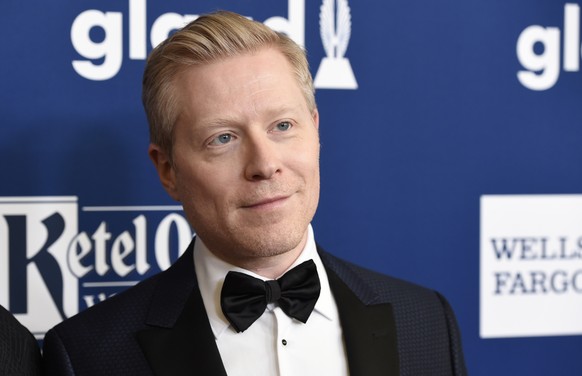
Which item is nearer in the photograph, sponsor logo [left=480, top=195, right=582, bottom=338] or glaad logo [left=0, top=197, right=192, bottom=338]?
glaad logo [left=0, top=197, right=192, bottom=338]

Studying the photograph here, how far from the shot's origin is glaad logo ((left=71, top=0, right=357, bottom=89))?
5.70 feet

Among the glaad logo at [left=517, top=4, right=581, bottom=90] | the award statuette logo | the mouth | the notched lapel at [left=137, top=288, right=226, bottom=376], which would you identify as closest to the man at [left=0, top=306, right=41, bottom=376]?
the notched lapel at [left=137, top=288, right=226, bottom=376]

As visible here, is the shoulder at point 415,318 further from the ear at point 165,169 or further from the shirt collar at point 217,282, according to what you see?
the ear at point 165,169

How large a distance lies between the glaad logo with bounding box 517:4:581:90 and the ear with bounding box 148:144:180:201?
0.96m

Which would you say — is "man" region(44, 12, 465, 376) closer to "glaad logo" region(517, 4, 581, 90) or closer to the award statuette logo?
the award statuette logo

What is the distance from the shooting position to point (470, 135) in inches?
77.5

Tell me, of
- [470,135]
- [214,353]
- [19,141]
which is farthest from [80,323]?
[470,135]

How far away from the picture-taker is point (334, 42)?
6.11 ft

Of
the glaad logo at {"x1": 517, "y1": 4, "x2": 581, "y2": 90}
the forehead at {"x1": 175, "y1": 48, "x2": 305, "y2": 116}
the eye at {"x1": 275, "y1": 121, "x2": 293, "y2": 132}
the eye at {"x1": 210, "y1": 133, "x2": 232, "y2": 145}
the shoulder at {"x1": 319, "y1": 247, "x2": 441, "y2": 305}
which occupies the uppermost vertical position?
the glaad logo at {"x1": 517, "y1": 4, "x2": 581, "y2": 90}

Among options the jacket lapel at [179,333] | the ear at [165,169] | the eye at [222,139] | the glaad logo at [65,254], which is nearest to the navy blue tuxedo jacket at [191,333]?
the jacket lapel at [179,333]

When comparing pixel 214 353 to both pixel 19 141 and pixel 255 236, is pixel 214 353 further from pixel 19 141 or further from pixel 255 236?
pixel 19 141

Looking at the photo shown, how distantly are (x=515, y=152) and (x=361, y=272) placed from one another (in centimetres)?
66

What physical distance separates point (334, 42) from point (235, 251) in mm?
690

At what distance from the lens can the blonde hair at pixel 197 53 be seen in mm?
1349
